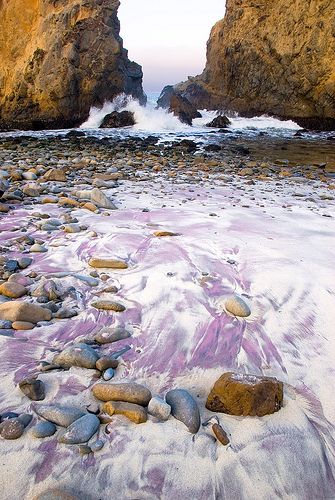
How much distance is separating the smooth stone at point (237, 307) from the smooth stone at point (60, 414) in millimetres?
1071

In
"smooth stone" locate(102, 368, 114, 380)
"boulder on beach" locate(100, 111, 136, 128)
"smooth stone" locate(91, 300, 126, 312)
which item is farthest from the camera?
"boulder on beach" locate(100, 111, 136, 128)

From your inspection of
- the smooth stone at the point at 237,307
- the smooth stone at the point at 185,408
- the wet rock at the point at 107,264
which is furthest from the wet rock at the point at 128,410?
the wet rock at the point at 107,264

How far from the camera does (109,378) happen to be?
1594mm

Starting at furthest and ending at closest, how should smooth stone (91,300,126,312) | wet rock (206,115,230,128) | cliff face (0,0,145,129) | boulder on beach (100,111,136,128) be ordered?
wet rock (206,115,230,128), boulder on beach (100,111,136,128), cliff face (0,0,145,129), smooth stone (91,300,126,312)

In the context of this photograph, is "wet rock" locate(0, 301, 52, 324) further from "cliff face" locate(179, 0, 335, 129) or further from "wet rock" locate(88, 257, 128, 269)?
"cliff face" locate(179, 0, 335, 129)

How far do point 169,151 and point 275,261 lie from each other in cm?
751

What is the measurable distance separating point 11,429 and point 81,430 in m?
0.23

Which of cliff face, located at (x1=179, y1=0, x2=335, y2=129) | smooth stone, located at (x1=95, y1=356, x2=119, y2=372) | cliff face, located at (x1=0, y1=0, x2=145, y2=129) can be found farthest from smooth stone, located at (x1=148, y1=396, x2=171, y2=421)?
cliff face, located at (x1=179, y1=0, x2=335, y2=129)

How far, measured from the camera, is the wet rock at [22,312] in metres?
1.92

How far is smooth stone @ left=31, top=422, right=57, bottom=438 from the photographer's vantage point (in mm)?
1273

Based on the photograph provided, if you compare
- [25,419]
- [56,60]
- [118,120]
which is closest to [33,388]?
[25,419]

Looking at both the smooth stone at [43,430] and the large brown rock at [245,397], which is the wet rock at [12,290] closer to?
the smooth stone at [43,430]

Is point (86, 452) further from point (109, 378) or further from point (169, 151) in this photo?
point (169, 151)

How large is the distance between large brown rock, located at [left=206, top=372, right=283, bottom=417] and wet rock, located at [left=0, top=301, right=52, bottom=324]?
3.26ft
